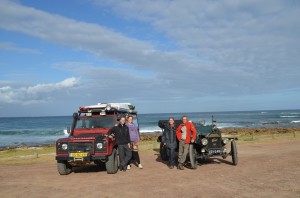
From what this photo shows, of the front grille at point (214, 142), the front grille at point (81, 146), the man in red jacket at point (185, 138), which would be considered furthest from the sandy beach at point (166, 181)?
the front grille at point (81, 146)

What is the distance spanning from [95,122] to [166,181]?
158 inches

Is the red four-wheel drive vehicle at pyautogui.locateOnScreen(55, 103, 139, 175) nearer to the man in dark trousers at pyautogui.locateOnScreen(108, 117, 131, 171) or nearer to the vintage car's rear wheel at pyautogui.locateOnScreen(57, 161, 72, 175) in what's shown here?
the vintage car's rear wheel at pyautogui.locateOnScreen(57, 161, 72, 175)

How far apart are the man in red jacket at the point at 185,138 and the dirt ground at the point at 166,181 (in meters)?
0.47

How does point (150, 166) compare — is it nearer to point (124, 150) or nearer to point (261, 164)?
point (124, 150)

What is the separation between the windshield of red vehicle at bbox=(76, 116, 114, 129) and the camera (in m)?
12.6

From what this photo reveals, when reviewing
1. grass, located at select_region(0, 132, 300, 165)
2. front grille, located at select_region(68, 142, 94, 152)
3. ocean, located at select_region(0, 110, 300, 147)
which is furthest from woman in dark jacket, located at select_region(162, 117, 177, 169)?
grass, located at select_region(0, 132, 300, 165)

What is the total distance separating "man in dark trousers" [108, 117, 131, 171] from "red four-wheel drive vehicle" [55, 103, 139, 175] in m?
0.18

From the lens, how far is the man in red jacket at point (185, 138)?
39.3 feet

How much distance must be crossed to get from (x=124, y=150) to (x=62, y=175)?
7.26ft

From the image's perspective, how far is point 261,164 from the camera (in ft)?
41.4

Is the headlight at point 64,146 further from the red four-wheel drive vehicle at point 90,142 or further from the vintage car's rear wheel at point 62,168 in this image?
the vintage car's rear wheel at point 62,168

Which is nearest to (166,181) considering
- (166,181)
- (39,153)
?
(166,181)

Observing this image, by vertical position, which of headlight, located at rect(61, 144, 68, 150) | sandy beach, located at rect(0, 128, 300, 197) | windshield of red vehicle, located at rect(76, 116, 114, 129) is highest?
windshield of red vehicle, located at rect(76, 116, 114, 129)

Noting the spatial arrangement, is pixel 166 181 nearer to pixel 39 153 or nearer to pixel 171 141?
pixel 171 141
